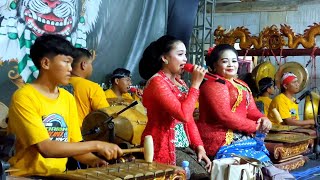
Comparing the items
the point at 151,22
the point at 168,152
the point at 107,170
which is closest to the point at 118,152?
the point at 107,170

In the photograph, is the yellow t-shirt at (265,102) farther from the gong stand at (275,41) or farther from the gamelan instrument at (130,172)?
the gamelan instrument at (130,172)

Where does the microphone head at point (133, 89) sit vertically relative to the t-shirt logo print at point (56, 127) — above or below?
below

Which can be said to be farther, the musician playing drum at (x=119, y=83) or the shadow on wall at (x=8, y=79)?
the musician playing drum at (x=119, y=83)

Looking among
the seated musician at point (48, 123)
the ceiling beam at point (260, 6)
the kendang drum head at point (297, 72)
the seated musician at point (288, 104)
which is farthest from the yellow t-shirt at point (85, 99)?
the ceiling beam at point (260, 6)

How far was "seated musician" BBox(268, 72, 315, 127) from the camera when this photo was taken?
5219 millimetres

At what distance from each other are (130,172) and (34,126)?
18.9 inches

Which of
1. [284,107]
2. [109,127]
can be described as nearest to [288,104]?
[284,107]

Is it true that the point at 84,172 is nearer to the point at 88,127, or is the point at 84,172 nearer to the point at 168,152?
the point at 168,152

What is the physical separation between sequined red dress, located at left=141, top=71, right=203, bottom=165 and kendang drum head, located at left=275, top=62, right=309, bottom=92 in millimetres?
4023

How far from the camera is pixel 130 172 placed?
2139 mm

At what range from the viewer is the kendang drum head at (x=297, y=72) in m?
6.59

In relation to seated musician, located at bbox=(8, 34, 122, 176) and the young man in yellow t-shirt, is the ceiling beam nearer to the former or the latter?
the young man in yellow t-shirt

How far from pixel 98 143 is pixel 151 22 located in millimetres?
3603

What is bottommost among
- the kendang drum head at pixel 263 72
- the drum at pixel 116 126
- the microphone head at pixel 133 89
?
the drum at pixel 116 126
